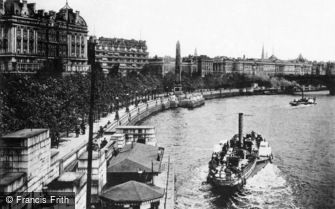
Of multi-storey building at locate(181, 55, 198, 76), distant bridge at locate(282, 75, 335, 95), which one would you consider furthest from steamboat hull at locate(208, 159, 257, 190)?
multi-storey building at locate(181, 55, 198, 76)

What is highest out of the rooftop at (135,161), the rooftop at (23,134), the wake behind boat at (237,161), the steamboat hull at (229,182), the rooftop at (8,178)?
the rooftop at (23,134)

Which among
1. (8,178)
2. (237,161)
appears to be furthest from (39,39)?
(8,178)

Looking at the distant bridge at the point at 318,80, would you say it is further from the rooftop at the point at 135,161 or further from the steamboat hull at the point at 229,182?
the rooftop at the point at 135,161

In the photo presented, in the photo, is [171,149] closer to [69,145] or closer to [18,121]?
[69,145]

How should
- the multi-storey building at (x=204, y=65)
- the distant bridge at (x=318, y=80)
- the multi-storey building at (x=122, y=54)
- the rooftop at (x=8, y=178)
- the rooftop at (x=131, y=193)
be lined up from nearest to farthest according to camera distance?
1. the rooftop at (x=8, y=178)
2. the rooftop at (x=131, y=193)
3. the multi-storey building at (x=122, y=54)
4. the distant bridge at (x=318, y=80)
5. the multi-storey building at (x=204, y=65)

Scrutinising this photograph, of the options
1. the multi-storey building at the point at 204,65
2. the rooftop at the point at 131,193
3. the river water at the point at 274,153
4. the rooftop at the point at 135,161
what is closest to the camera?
the rooftop at the point at 131,193

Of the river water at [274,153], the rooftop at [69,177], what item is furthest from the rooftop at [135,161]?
the rooftop at [69,177]

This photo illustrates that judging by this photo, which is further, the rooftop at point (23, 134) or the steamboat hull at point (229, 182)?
the steamboat hull at point (229, 182)
